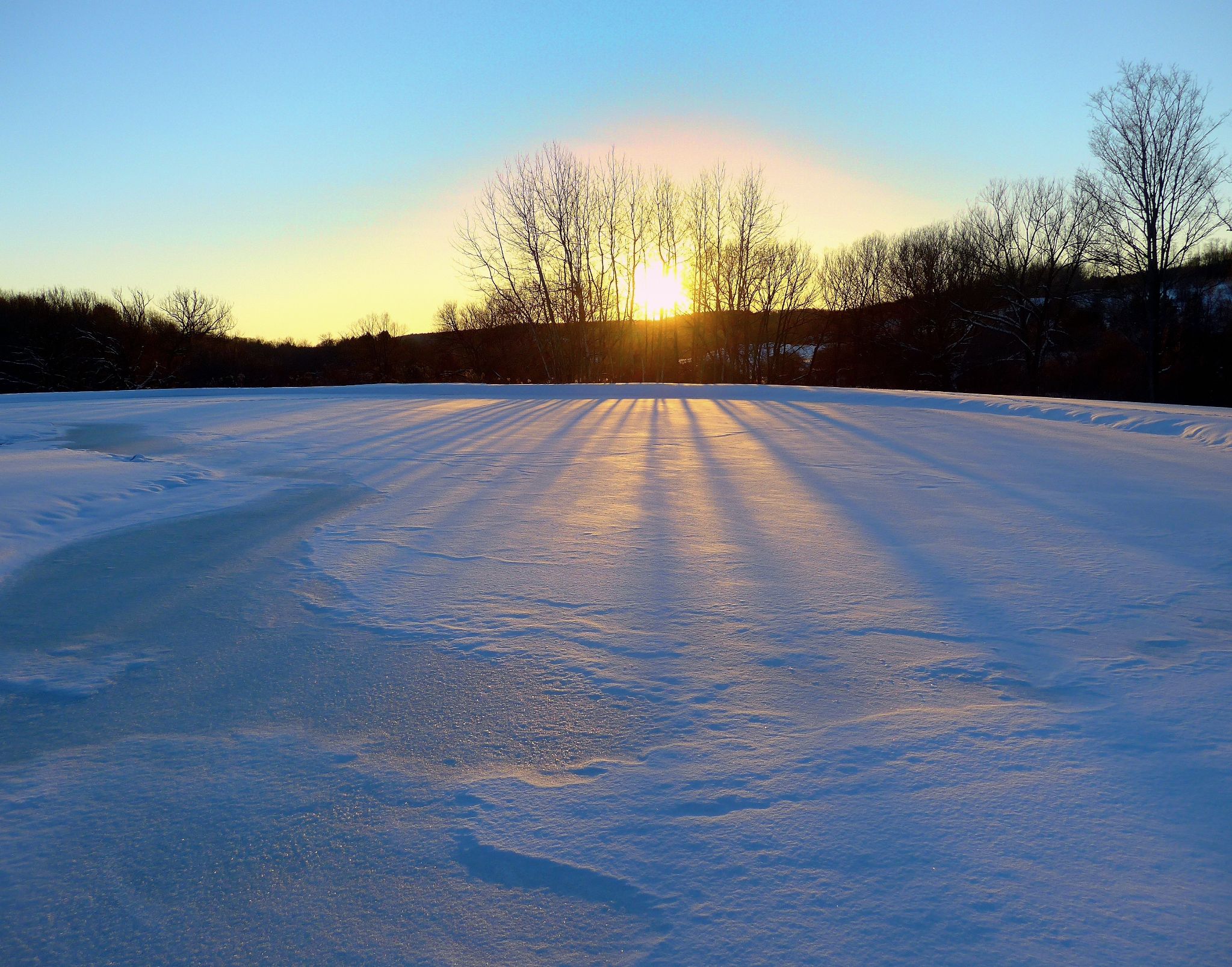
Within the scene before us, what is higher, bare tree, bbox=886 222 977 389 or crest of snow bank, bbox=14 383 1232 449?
bare tree, bbox=886 222 977 389

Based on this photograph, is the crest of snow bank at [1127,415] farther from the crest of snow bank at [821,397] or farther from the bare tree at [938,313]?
the bare tree at [938,313]

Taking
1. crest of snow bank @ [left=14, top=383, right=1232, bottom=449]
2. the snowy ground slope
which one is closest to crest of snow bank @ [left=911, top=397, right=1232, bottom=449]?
crest of snow bank @ [left=14, top=383, right=1232, bottom=449]

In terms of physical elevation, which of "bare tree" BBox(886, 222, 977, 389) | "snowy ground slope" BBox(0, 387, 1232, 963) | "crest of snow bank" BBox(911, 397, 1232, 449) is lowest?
"snowy ground slope" BBox(0, 387, 1232, 963)

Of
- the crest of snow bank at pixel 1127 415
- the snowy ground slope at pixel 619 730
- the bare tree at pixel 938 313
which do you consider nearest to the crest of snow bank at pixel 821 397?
the crest of snow bank at pixel 1127 415

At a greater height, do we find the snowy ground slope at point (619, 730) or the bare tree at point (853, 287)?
the bare tree at point (853, 287)

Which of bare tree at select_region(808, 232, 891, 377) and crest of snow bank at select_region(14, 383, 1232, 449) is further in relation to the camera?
bare tree at select_region(808, 232, 891, 377)

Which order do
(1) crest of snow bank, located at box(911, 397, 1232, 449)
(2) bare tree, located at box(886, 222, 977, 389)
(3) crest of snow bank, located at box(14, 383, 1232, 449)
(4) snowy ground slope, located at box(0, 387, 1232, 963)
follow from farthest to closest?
(2) bare tree, located at box(886, 222, 977, 389)
(3) crest of snow bank, located at box(14, 383, 1232, 449)
(1) crest of snow bank, located at box(911, 397, 1232, 449)
(4) snowy ground slope, located at box(0, 387, 1232, 963)

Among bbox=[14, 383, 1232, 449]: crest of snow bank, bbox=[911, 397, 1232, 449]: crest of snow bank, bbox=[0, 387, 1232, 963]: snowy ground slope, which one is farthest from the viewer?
bbox=[14, 383, 1232, 449]: crest of snow bank

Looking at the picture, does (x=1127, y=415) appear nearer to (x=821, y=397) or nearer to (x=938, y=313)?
(x=821, y=397)

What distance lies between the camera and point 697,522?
374cm

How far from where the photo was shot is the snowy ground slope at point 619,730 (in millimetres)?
1166

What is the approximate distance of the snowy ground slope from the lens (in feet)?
3.83

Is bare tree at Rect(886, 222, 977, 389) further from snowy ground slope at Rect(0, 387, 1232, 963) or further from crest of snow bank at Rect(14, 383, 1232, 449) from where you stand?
snowy ground slope at Rect(0, 387, 1232, 963)

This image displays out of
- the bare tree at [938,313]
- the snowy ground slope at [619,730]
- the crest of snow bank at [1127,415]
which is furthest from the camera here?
the bare tree at [938,313]
